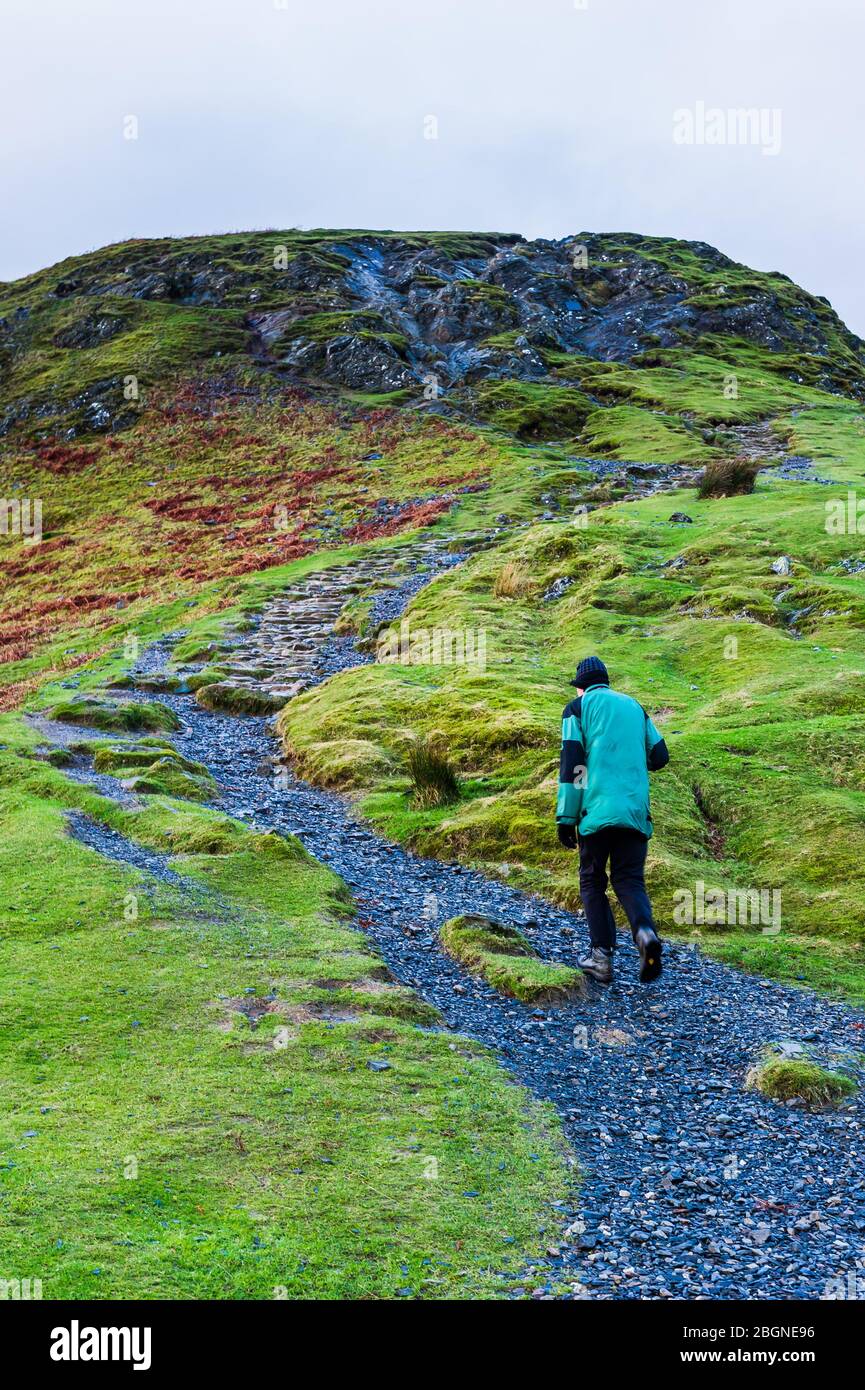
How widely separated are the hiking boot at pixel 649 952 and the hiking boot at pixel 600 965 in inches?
38.1

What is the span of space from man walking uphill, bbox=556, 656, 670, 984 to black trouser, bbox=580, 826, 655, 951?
0.5 inches

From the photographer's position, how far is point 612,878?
15.0 metres

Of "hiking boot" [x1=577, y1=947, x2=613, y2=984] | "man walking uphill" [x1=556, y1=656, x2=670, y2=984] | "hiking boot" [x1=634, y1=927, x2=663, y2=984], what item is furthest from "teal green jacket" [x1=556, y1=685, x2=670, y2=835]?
"hiking boot" [x1=577, y1=947, x2=613, y2=984]

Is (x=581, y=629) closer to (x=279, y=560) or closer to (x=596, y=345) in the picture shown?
(x=279, y=560)

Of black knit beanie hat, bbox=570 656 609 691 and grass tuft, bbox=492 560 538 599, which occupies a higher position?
grass tuft, bbox=492 560 538 599

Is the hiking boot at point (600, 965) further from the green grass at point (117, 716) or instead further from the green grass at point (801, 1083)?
the green grass at point (117, 716)

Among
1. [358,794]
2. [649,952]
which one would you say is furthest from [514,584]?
[649,952]

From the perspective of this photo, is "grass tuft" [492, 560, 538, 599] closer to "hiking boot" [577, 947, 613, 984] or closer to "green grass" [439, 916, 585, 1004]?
"green grass" [439, 916, 585, 1004]

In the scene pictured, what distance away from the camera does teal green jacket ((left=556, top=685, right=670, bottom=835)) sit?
14.8 meters

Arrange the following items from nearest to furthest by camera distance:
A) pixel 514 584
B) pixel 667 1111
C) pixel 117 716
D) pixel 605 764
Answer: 1. pixel 667 1111
2. pixel 605 764
3. pixel 117 716
4. pixel 514 584

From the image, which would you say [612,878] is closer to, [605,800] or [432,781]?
[605,800]

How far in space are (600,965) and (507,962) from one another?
1520 mm

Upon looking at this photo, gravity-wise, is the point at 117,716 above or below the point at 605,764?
below

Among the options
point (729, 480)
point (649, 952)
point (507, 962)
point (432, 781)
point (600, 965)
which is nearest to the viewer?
point (649, 952)
